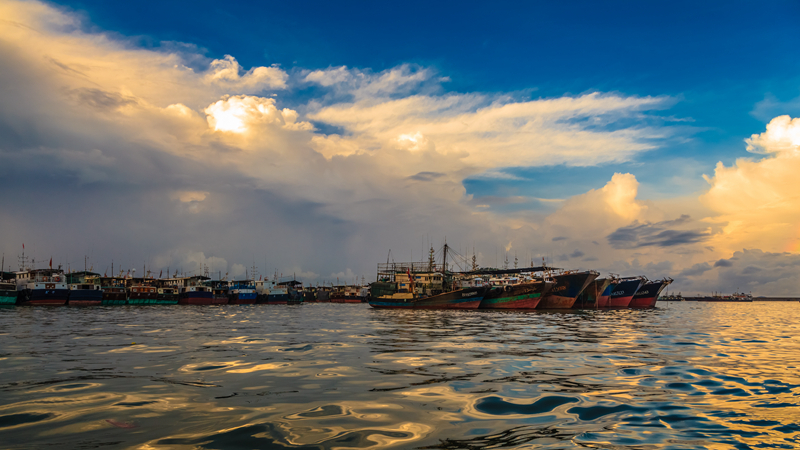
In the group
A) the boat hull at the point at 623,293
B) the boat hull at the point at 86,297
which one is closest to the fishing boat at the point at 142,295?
the boat hull at the point at 86,297

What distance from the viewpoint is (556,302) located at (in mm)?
66062

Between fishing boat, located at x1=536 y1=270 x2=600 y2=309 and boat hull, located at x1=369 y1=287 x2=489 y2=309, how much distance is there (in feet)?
33.0

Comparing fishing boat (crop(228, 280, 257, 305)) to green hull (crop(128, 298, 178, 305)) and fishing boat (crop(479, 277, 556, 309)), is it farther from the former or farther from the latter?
fishing boat (crop(479, 277, 556, 309))

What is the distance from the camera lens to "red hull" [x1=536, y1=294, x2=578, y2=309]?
65.2 meters

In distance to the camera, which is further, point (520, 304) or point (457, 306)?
point (457, 306)

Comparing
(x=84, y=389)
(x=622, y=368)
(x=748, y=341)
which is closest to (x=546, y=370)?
(x=622, y=368)

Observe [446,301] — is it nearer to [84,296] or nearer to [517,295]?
[517,295]

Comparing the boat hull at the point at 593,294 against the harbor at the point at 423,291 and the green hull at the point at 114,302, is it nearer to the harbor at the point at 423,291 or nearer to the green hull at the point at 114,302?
the harbor at the point at 423,291

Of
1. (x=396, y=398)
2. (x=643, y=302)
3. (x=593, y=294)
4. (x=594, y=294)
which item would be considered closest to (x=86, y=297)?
(x=593, y=294)

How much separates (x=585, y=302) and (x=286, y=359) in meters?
69.2

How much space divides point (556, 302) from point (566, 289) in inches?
106

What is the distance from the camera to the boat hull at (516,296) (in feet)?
201

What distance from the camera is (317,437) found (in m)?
6.25

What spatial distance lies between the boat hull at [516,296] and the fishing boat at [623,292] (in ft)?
65.5
